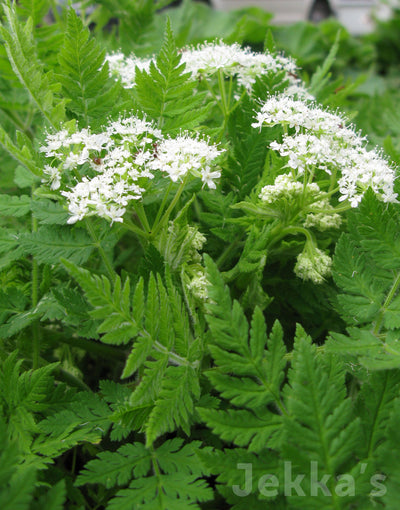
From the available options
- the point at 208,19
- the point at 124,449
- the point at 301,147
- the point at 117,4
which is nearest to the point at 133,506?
the point at 124,449

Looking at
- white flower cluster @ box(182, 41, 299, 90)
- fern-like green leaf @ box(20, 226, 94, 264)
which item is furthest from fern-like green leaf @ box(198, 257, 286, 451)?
white flower cluster @ box(182, 41, 299, 90)

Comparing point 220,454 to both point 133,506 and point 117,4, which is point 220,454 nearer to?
point 133,506

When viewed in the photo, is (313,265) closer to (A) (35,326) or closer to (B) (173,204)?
(B) (173,204)

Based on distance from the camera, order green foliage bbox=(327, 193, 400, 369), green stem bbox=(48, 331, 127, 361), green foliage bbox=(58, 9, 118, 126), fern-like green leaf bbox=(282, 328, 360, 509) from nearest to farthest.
→ 1. fern-like green leaf bbox=(282, 328, 360, 509)
2. green foliage bbox=(327, 193, 400, 369)
3. green foliage bbox=(58, 9, 118, 126)
4. green stem bbox=(48, 331, 127, 361)

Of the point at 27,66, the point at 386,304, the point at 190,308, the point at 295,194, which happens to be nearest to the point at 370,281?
the point at 386,304

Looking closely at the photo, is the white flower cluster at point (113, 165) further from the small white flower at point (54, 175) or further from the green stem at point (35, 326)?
the green stem at point (35, 326)

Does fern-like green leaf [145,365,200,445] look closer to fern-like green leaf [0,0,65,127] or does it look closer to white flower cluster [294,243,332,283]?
white flower cluster [294,243,332,283]

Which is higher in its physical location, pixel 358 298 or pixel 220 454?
pixel 358 298

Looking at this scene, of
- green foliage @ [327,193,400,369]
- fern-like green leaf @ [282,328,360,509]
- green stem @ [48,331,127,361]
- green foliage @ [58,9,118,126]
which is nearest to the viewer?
fern-like green leaf @ [282,328,360,509]
